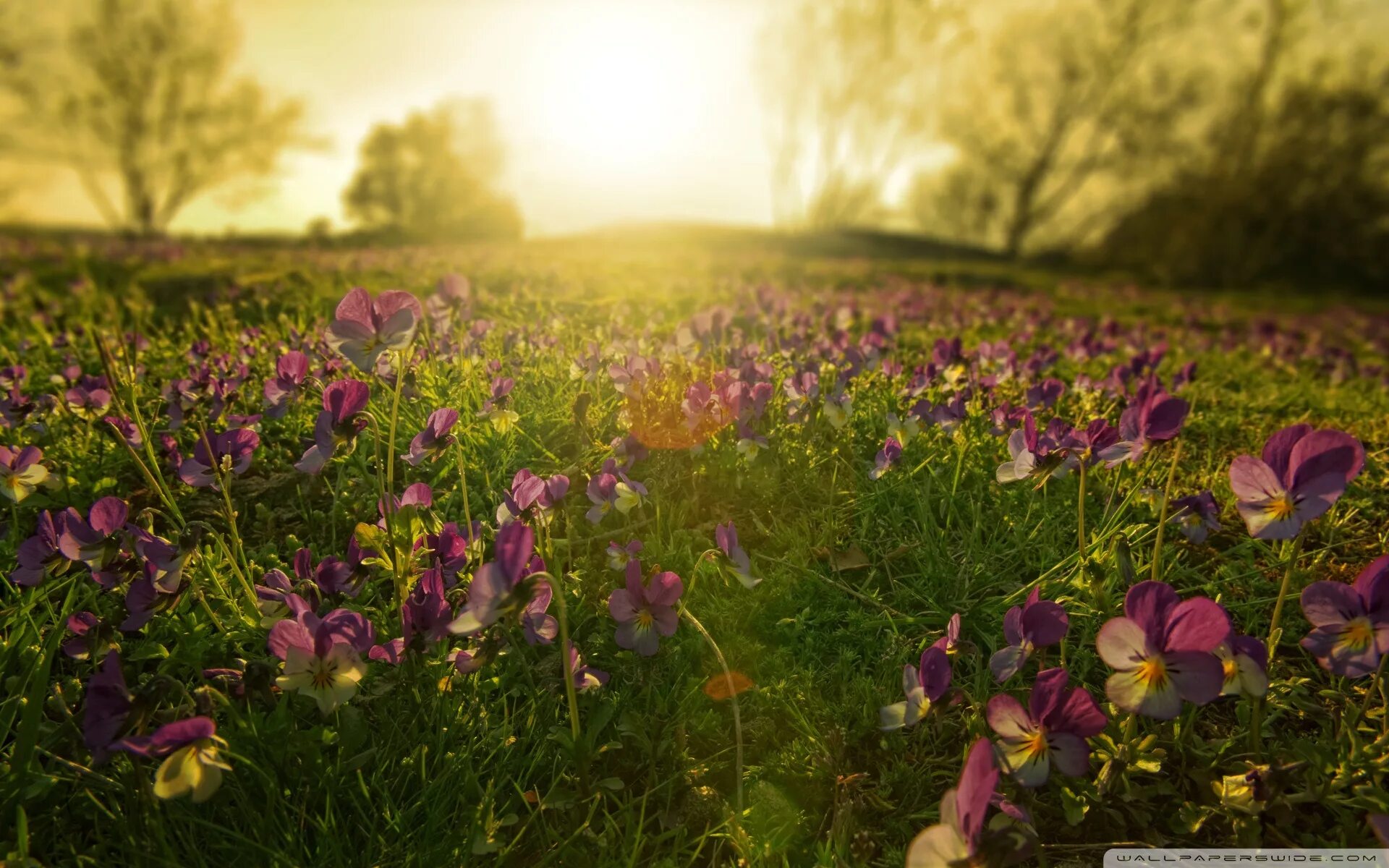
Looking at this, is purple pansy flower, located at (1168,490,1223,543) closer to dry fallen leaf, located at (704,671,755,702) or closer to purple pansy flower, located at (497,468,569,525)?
dry fallen leaf, located at (704,671,755,702)

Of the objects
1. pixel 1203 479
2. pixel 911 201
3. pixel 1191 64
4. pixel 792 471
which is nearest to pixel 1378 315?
pixel 1203 479

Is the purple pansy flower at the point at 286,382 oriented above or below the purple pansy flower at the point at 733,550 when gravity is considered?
above

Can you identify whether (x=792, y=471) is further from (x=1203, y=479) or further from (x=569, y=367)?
(x=1203, y=479)

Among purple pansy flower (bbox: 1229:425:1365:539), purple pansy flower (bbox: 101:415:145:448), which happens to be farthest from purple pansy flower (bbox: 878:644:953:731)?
purple pansy flower (bbox: 101:415:145:448)

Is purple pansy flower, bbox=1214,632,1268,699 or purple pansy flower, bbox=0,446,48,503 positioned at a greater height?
purple pansy flower, bbox=0,446,48,503

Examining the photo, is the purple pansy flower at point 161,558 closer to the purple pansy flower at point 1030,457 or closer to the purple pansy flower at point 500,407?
the purple pansy flower at point 500,407

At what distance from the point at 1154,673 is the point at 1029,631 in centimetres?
25

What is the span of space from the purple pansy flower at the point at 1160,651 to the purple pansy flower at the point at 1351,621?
0.84 feet

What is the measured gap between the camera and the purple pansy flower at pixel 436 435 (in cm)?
Result: 205

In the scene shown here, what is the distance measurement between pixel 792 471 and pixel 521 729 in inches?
55.8

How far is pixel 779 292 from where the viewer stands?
7.65 metres

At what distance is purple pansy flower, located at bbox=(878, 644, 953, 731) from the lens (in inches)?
65.6

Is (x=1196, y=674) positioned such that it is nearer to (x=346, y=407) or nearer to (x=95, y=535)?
(x=346, y=407)

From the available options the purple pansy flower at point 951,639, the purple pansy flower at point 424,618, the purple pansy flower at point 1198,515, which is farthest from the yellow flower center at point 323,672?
the purple pansy flower at point 1198,515
